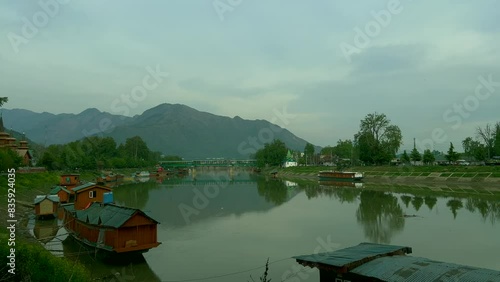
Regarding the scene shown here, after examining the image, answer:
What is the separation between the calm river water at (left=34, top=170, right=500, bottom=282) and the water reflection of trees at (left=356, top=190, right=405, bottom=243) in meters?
0.07

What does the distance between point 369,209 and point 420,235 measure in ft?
43.9

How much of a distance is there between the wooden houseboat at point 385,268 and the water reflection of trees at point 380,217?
1309 centimetres

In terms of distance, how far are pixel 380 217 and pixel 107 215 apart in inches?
960

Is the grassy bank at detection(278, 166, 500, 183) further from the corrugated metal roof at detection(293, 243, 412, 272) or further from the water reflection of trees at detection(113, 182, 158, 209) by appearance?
the corrugated metal roof at detection(293, 243, 412, 272)

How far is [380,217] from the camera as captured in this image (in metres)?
34.3

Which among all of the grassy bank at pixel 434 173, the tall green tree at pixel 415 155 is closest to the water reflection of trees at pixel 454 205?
the grassy bank at pixel 434 173

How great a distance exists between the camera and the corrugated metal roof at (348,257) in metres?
11.3

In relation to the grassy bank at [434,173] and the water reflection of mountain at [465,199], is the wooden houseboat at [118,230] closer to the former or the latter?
the water reflection of mountain at [465,199]

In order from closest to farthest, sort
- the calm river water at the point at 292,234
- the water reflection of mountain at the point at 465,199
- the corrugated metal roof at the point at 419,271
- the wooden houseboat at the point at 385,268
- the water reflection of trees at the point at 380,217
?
the corrugated metal roof at the point at 419,271 < the wooden houseboat at the point at 385,268 < the calm river water at the point at 292,234 < the water reflection of trees at the point at 380,217 < the water reflection of mountain at the point at 465,199

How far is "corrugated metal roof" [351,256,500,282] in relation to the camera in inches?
378

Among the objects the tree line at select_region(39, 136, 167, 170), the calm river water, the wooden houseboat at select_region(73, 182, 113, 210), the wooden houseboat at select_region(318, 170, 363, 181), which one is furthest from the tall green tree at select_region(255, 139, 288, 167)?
the wooden houseboat at select_region(73, 182, 113, 210)

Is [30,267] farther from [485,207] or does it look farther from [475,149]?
[475,149]

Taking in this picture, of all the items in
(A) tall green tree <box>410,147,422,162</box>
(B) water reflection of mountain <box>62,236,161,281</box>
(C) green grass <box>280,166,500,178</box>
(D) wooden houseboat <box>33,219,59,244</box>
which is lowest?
(B) water reflection of mountain <box>62,236,161,281</box>

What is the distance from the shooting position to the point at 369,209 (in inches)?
1553
